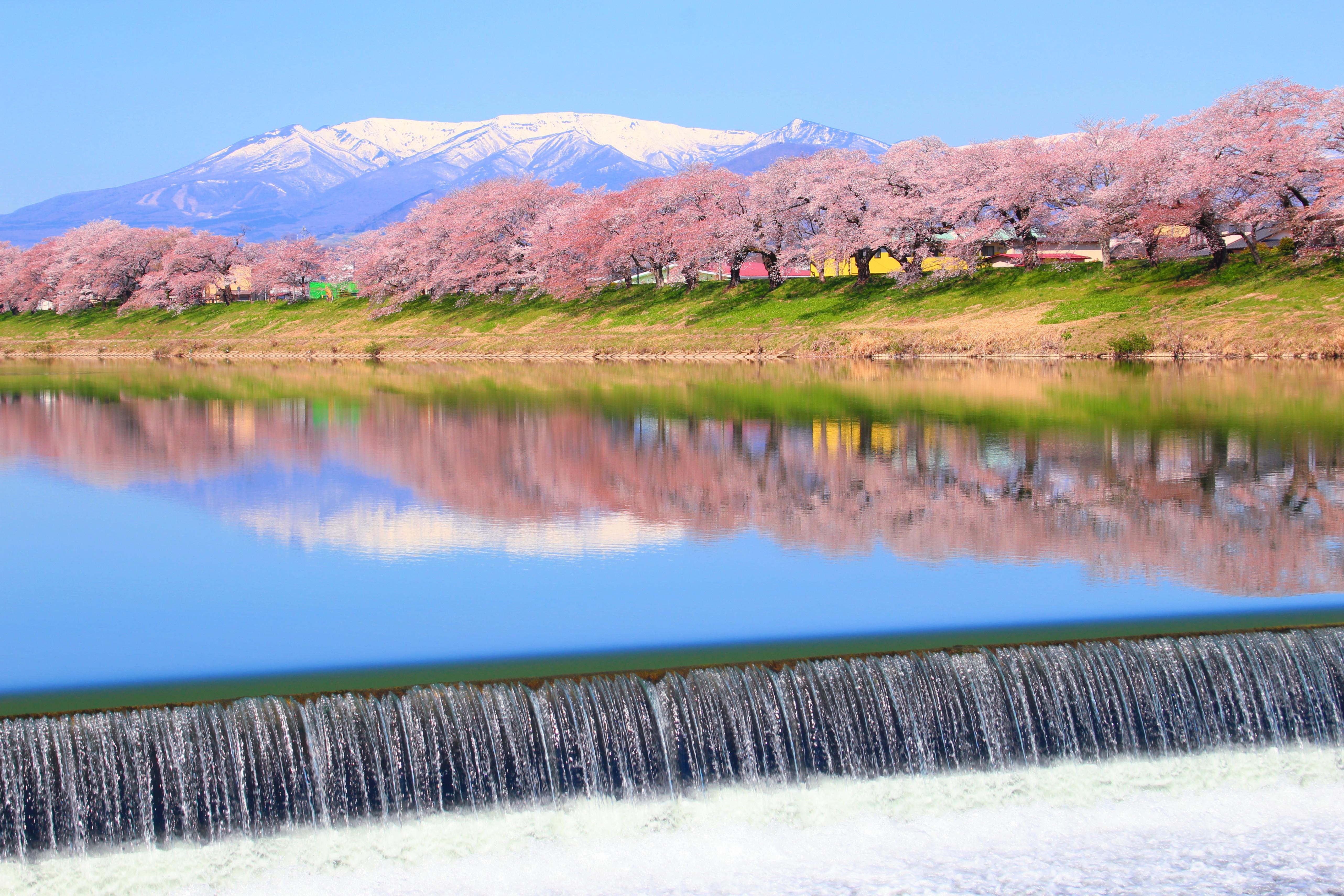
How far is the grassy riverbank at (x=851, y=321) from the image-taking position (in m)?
43.6

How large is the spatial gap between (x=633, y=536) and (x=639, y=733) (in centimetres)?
602

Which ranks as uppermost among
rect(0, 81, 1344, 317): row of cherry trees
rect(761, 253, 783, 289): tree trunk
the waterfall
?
rect(0, 81, 1344, 317): row of cherry trees

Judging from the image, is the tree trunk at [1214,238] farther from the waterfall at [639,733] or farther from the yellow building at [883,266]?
the waterfall at [639,733]

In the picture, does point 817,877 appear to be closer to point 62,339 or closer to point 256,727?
point 256,727

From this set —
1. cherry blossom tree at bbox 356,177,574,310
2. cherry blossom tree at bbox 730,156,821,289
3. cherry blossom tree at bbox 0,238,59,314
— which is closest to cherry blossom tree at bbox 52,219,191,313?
cherry blossom tree at bbox 0,238,59,314

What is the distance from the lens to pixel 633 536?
14.3 metres

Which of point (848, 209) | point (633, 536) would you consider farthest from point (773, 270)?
point (633, 536)

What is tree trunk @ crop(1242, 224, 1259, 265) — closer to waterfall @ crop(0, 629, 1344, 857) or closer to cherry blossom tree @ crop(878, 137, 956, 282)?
cherry blossom tree @ crop(878, 137, 956, 282)

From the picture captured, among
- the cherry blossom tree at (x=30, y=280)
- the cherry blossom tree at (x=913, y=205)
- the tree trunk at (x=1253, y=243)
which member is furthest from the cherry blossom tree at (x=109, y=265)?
the tree trunk at (x=1253, y=243)

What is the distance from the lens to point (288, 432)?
85.6 ft

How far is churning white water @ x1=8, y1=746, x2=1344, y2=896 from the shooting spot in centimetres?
756

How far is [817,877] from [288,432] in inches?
827

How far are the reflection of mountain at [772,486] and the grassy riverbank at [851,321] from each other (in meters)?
23.8

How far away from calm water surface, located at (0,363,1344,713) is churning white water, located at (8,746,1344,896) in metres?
1.27
